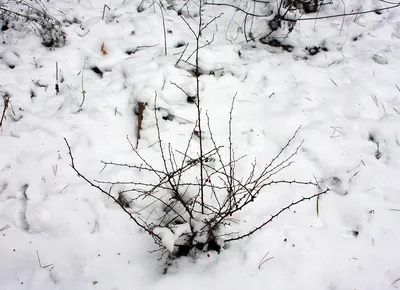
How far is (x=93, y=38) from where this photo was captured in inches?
121

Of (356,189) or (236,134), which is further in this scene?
(236,134)

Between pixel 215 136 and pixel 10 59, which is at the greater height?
pixel 10 59

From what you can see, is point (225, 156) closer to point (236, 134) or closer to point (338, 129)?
point (236, 134)

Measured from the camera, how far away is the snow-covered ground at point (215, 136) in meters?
1.69

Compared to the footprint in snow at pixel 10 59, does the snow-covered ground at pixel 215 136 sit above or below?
below

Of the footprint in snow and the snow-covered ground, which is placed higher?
the footprint in snow

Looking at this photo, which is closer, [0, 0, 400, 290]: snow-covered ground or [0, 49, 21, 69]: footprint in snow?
[0, 0, 400, 290]: snow-covered ground

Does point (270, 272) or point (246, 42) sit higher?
point (246, 42)

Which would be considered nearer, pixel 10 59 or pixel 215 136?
pixel 215 136

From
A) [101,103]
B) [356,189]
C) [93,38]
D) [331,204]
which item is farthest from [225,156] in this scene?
[93,38]

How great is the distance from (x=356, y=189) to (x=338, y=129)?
0.57 meters

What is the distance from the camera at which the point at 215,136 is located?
2.37m

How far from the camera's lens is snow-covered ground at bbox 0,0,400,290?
1.69 meters

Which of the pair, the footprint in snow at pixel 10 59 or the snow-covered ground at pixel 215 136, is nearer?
the snow-covered ground at pixel 215 136
